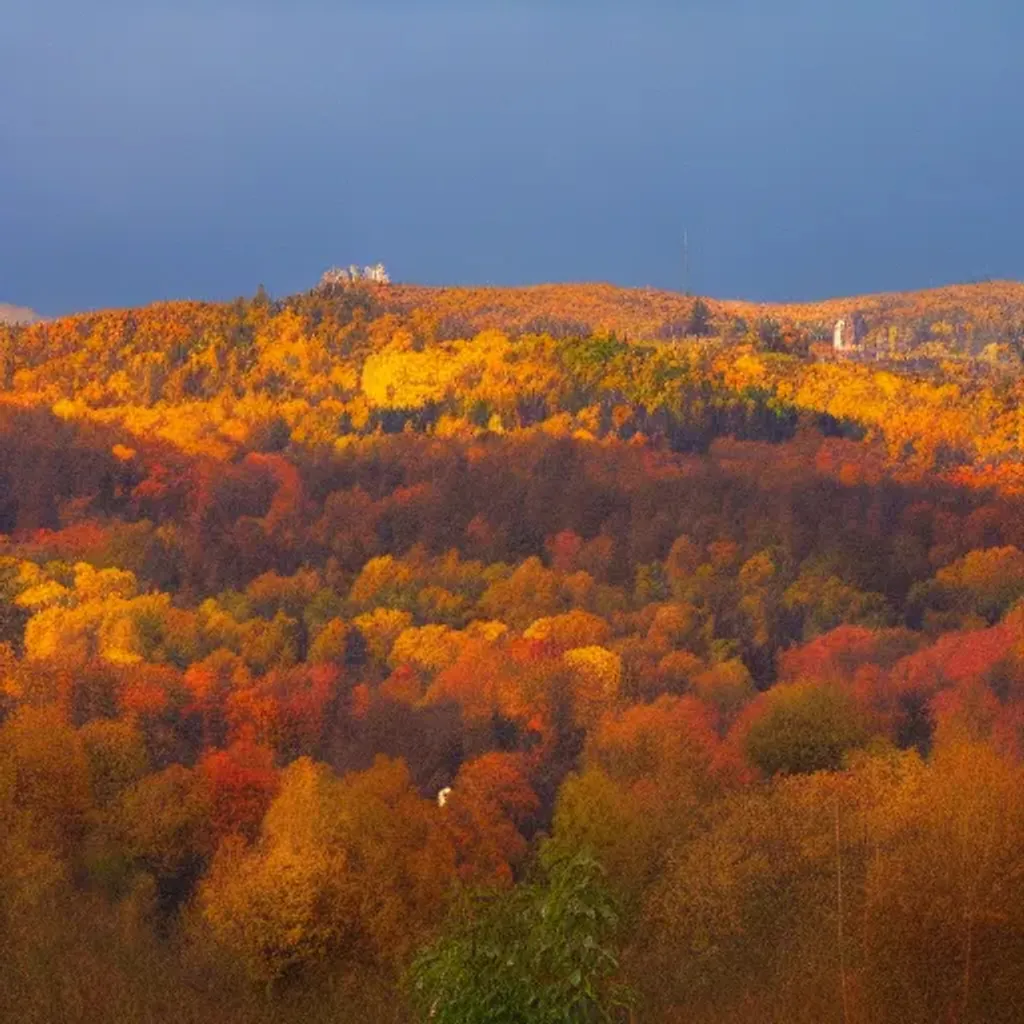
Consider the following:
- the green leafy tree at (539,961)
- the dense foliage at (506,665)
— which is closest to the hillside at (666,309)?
the dense foliage at (506,665)

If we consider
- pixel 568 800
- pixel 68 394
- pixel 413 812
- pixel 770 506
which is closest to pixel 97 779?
pixel 413 812

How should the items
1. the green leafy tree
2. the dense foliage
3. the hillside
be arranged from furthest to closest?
the hillside, the dense foliage, the green leafy tree

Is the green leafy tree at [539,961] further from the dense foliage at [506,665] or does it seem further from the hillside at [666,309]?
the hillside at [666,309]

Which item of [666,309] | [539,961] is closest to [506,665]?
[539,961]

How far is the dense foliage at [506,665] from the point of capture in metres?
29.2

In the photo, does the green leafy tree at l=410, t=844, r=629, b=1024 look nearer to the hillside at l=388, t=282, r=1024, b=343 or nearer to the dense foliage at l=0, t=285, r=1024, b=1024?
the dense foliage at l=0, t=285, r=1024, b=1024

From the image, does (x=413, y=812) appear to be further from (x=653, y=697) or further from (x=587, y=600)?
(x=587, y=600)

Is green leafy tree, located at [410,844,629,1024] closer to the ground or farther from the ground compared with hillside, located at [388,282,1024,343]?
closer to the ground

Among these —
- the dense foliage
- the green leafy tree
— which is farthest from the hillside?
the green leafy tree

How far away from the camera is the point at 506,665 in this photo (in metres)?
69.4

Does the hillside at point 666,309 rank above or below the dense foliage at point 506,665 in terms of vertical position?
above

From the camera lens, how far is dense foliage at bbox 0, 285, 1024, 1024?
95.9ft

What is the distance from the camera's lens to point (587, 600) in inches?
3669

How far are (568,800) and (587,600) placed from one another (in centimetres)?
4950
